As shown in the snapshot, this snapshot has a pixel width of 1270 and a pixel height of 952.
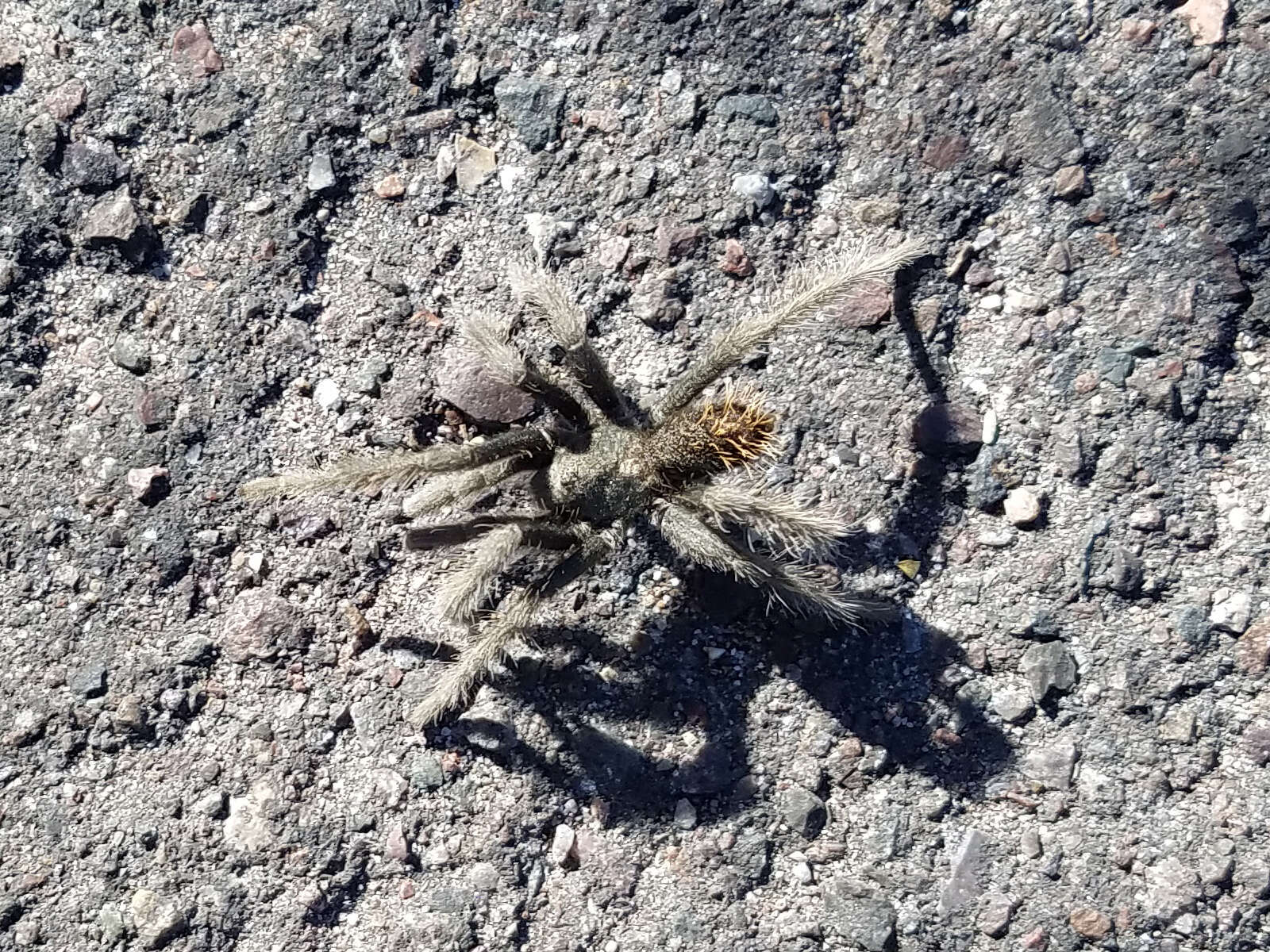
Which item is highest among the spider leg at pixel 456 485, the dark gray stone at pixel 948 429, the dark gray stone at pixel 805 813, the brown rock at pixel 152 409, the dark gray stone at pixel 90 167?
the dark gray stone at pixel 90 167

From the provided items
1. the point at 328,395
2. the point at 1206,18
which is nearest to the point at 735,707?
the point at 328,395

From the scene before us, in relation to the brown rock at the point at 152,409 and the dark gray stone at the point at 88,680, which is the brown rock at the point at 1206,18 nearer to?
the brown rock at the point at 152,409

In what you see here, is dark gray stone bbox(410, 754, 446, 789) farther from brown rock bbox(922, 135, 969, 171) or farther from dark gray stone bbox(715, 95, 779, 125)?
brown rock bbox(922, 135, 969, 171)

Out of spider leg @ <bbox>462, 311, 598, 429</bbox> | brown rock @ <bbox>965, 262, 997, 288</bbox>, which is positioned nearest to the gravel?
brown rock @ <bbox>965, 262, 997, 288</bbox>

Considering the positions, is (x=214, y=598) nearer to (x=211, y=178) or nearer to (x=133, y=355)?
(x=133, y=355)

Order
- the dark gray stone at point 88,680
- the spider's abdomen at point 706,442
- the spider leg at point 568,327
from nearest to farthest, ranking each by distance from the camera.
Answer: the spider's abdomen at point 706,442
the spider leg at point 568,327
the dark gray stone at point 88,680

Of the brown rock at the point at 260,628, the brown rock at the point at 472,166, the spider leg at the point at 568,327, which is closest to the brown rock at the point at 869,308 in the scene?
the spider leg at the point at 568,327
